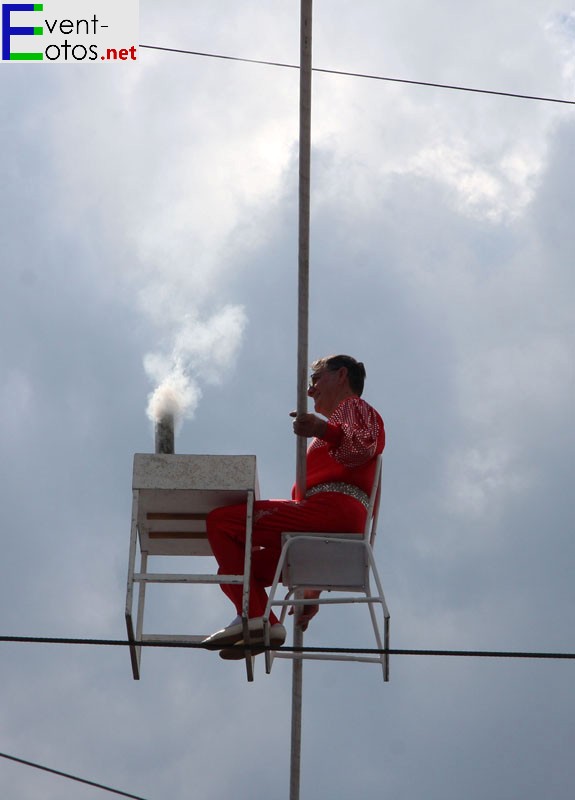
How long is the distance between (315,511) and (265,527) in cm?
28

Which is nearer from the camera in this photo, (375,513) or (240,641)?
(240,641)

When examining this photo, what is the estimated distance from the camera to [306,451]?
9133 mm

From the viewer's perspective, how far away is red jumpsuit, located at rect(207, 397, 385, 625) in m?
8.94

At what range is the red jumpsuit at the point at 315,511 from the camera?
894 centimetres

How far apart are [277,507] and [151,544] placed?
29.6 inches

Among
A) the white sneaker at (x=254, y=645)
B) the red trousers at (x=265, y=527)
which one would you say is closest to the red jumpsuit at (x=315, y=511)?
the red trousers at (x=265, y=527)

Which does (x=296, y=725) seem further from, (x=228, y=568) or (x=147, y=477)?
(x=147, y=477)

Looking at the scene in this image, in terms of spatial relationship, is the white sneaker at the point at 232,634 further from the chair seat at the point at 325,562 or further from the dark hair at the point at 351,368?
the dark hair at the point at 351,368

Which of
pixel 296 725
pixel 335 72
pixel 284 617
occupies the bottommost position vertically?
pixel 296 725

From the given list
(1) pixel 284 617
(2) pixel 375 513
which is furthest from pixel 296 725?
(2) pixel 375 513

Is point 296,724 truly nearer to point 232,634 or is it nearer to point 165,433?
point 232,634

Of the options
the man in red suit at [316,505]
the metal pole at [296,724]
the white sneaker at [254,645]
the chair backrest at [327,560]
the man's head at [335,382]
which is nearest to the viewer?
the white sneaker at [254,645]

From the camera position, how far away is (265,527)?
910 centimetres

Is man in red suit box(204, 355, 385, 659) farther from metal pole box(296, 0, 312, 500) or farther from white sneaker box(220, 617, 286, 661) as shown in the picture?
metal pole box(296, 0, 312, 500)
